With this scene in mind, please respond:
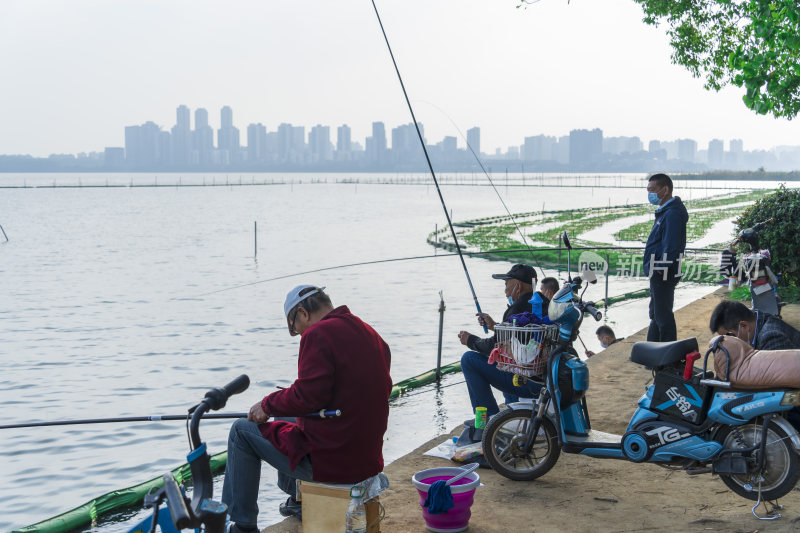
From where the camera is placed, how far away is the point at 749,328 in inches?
197

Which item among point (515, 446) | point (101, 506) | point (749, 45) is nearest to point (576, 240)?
point (749, 45)

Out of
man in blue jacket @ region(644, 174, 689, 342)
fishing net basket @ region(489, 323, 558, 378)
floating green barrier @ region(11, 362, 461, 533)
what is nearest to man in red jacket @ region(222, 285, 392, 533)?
fishing net basket @ region(489, 323, 558, 378)

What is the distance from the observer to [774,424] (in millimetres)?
4605

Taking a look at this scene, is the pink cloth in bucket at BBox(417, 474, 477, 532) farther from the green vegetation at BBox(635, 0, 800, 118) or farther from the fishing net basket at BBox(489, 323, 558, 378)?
the green vegetation at BBox(635, 0, 800, 118)

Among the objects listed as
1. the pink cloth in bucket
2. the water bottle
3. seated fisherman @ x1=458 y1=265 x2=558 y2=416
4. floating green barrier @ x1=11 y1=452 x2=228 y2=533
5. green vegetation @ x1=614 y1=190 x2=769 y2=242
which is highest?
seated fisherman @ x1=458 y1=265 x2=558 y2=416

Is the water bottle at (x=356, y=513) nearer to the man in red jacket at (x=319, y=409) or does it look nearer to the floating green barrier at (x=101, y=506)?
the man in red jacket at (x=319, y=409)

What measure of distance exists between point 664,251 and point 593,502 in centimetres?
327

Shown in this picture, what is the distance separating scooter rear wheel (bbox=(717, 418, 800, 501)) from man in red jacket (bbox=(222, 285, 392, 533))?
2.07 m

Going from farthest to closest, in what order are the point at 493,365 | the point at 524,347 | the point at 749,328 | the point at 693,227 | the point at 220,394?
the point at 693,227, the point at 493,365, the point at 524,347, the point at 749,328, the point at 220,394

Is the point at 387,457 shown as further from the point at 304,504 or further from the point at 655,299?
the point at 304,504

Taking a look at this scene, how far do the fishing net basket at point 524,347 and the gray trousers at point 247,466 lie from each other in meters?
1.67

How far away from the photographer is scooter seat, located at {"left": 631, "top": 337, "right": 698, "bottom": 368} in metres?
4.80

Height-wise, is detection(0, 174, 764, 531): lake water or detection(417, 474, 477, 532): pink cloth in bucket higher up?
detection(417, 474, 477, 532): pink cloth in bucket

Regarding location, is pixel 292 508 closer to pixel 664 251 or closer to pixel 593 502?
pixel 593 502
